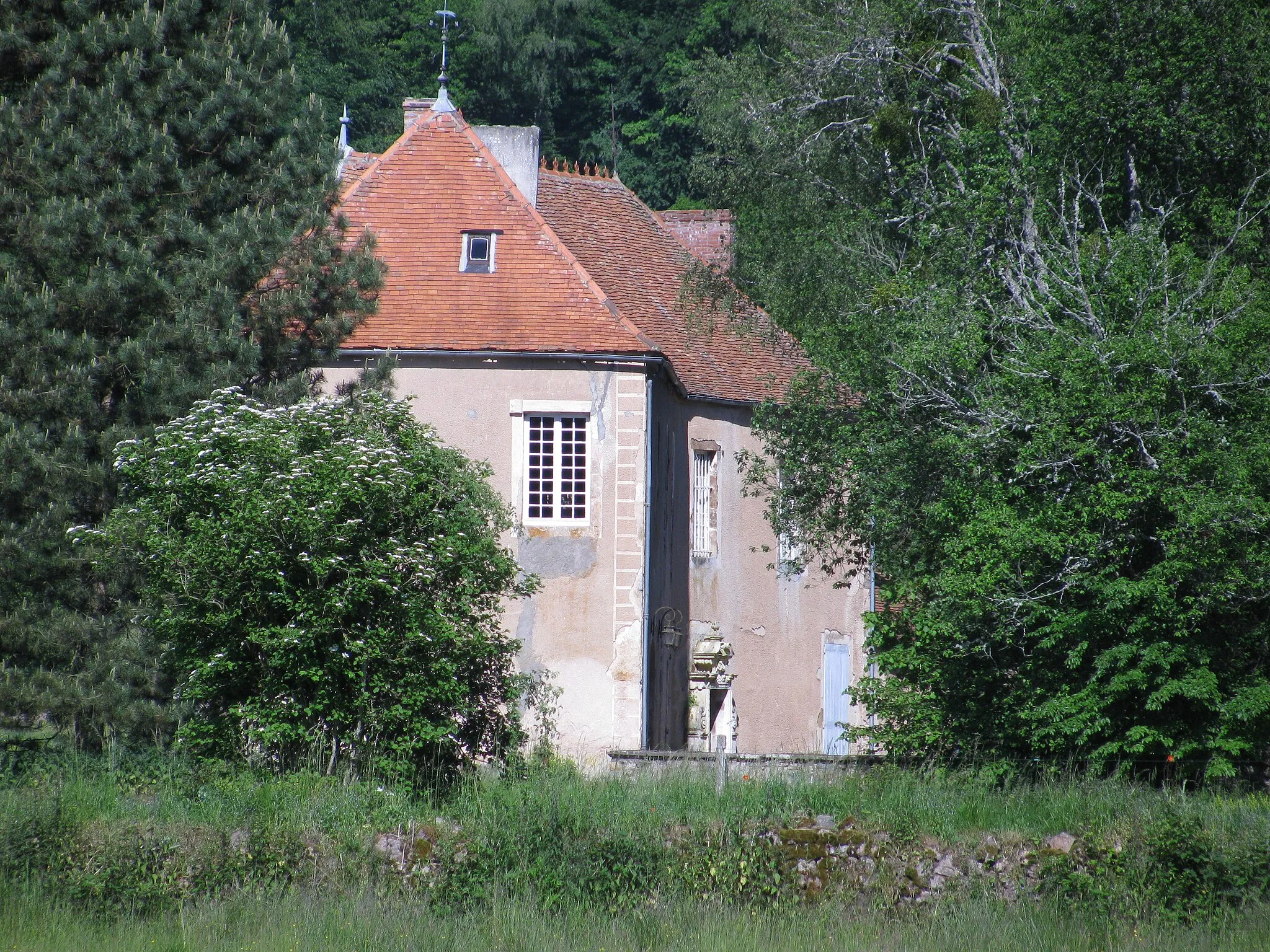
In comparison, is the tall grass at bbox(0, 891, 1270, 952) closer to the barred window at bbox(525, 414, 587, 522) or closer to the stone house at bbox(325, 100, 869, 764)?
the stone house at bbox(325, 100, 869, 764)

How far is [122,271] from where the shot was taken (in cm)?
1553

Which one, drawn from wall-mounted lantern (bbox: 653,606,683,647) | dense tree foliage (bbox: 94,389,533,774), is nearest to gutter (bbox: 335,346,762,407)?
wall-mounted lantern (bbox: 653,606,683,647)

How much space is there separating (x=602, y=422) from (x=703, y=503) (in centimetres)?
392

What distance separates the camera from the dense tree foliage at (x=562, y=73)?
133ft

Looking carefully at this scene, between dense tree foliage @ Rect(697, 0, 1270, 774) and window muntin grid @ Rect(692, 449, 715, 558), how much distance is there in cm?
450

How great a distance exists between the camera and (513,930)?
35.2 ft

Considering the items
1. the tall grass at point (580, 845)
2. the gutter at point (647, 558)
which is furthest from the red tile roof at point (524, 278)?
the tall grass at point (580, 845)

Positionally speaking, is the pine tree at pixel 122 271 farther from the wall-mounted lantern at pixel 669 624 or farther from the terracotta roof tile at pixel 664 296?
the terracotta roof tile at pixel 664 296

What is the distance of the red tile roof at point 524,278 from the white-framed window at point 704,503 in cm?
113

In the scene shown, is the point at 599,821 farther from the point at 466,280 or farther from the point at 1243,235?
the point at 466,280

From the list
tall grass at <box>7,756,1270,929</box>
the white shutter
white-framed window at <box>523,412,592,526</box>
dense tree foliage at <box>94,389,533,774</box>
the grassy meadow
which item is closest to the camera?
the grassy meadow

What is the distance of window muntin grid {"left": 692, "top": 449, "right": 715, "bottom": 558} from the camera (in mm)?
24078

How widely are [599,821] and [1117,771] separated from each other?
469cm

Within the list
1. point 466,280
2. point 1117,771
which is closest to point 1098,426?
point 1117,771
